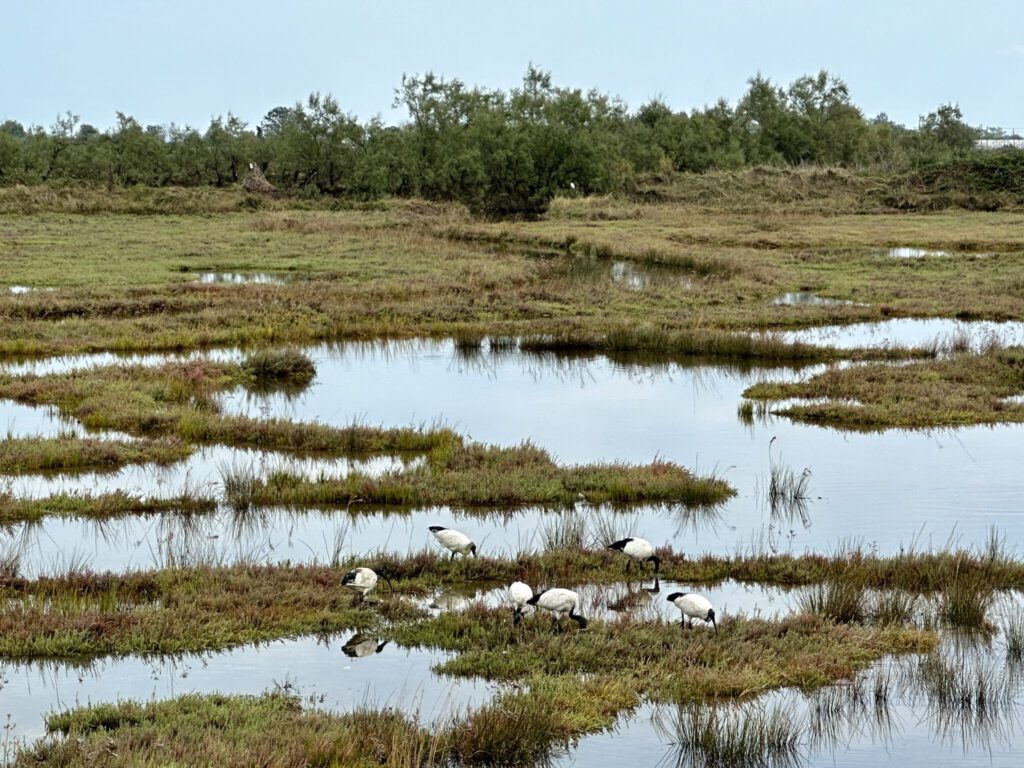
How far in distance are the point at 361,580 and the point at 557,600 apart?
6.18ft

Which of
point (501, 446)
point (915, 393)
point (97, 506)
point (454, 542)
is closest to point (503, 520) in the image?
point (454, 542)

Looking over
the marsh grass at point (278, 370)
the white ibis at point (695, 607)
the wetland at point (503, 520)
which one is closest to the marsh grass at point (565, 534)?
the wetland at point (503, 520)

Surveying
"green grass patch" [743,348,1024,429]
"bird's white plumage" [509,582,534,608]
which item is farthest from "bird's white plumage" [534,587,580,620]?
"green grass patch" [743,348,1024,429]

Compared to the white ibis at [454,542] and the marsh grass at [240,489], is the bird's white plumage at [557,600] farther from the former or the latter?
the marsh grass at [240,489]

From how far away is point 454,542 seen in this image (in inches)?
480

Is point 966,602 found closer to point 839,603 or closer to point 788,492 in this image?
point 839,603

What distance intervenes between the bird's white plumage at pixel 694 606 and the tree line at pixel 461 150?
192 ft

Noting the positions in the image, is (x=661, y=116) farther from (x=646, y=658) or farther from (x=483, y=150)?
(x=646, y=658)

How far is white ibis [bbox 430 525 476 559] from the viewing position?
1216 cm

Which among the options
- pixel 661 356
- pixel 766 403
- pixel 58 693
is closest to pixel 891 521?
pixel 766 403

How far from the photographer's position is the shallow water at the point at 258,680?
9.08m

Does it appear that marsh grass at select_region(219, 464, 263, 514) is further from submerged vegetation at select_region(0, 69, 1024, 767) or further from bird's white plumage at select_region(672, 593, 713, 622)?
bird's white plumage at select_region(672, 593, 713, 622)

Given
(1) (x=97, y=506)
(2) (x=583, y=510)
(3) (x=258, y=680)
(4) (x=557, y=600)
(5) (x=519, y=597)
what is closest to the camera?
(3) (x=258, y=680)

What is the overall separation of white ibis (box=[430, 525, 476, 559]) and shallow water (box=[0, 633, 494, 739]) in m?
1.95
